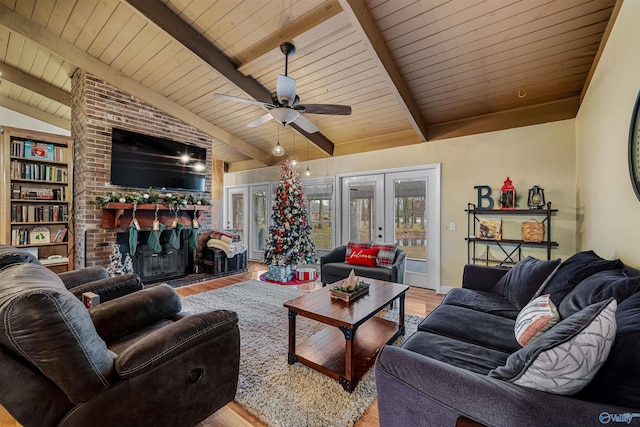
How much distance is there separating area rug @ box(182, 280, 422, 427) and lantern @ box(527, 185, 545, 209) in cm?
215

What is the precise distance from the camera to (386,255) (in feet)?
13.3

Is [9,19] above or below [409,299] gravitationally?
above

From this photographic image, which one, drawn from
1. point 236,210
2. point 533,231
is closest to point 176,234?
point 236,210

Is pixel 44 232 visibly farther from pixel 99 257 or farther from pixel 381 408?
pixel 381 408

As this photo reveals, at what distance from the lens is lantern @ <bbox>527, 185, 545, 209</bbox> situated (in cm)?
348

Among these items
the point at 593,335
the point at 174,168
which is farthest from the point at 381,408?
the point at 174,168

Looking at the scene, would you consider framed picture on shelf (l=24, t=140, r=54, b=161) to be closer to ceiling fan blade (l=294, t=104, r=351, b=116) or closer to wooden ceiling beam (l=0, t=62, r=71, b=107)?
wooden ceiling beam (l=0, t=62, r=71, b=107)

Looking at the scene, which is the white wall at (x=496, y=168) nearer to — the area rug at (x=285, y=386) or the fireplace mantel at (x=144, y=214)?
the area rug at (x=285, y=386)

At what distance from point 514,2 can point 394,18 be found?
3.38ft

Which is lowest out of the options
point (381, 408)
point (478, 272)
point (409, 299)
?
point (409, 299)

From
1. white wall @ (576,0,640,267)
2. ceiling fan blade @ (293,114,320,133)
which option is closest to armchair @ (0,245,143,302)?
ceiling fan blade @ (293,114,320,133)

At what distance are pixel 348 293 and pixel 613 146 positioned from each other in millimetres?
2395

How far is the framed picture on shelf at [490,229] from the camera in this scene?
377 centimetres

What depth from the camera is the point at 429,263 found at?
4.50 meters
